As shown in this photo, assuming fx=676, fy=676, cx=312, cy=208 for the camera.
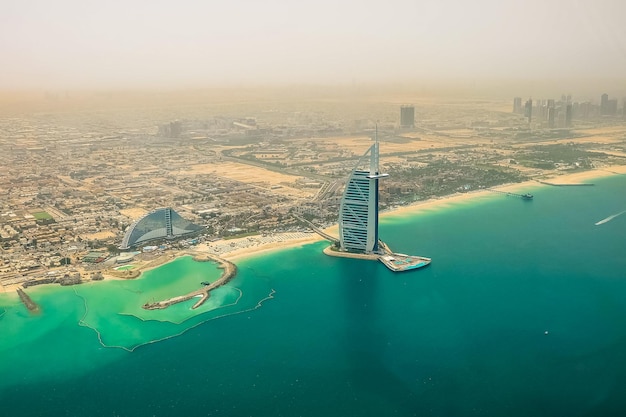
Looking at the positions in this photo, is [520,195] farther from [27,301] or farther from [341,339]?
[27,301]

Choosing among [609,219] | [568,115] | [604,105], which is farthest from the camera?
[604,105]

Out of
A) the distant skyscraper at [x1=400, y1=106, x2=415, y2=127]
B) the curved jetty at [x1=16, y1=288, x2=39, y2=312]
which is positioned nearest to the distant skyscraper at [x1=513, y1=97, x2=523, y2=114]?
the distant skyscraper at [x1=400, y1=106, x2=415, y2=127]

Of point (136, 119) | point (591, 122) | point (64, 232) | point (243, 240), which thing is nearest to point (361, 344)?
point (243, 240)

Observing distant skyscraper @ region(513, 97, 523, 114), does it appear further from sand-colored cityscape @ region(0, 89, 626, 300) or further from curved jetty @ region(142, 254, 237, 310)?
curved jetty @ region(142, 254, 237, 310)

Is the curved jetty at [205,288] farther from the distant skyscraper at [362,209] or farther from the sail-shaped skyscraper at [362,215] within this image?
the distant skyscraper at [362,209]

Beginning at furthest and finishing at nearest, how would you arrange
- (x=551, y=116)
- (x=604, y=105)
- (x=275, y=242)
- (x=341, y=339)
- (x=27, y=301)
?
(x=604, y=105) → (x=551, y=116) → (x=275, y=242) → (x=27, y=301) → (x=341, y=339)

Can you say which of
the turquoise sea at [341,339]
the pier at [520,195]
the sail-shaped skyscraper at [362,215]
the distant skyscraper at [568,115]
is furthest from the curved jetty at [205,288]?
the distant skyscraper at [568,115]

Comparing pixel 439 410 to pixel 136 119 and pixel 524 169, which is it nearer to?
pixel 524 169

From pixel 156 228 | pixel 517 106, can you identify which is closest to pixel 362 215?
pixel 156 228
